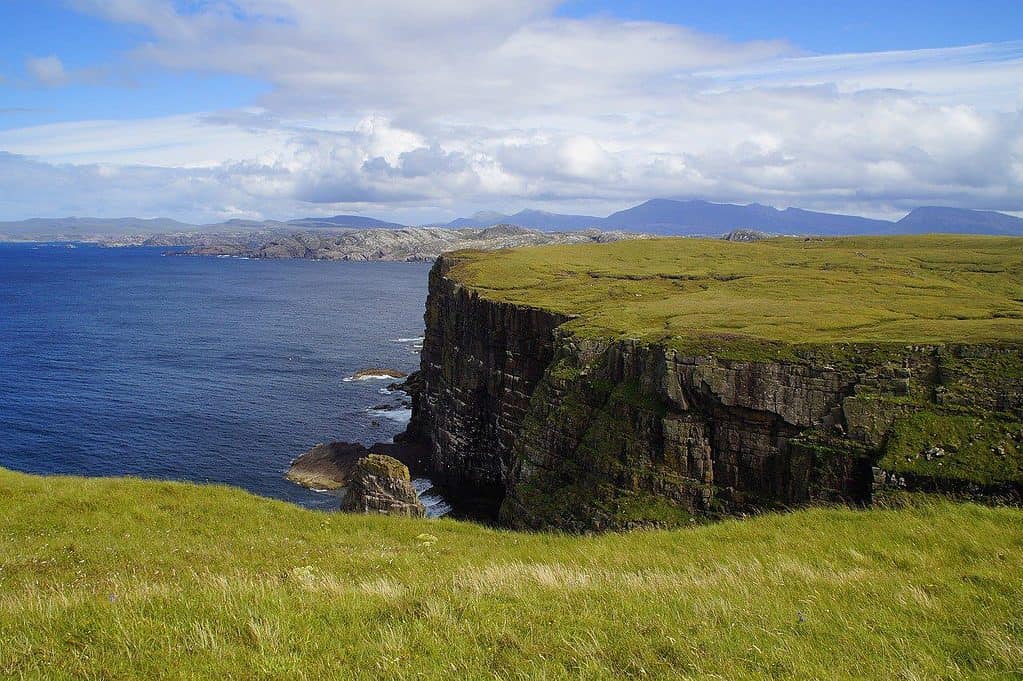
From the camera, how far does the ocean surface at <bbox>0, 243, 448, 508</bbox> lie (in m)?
66.1

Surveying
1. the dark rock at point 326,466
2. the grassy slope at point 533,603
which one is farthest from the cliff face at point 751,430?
the dark rock at point 326,466

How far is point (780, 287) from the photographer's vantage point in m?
69.7

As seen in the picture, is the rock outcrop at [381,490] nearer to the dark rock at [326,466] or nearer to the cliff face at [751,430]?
the cliff face at [751,430]

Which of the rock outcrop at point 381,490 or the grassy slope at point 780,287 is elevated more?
the grassy slope at point 780,287

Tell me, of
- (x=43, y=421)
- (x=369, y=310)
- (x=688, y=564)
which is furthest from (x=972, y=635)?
(x=369, y=310)

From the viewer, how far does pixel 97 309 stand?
16450 centimetres

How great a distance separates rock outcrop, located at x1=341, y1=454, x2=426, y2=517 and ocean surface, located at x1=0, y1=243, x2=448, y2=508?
2157 centimetres

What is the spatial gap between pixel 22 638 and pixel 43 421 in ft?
265

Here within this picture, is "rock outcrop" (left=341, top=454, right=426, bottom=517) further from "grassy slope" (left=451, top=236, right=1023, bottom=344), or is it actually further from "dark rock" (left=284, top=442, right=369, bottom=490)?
"dark rock" (left=284, top=442, right=369, bottom=490)

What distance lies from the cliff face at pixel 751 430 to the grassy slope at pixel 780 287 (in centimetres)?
307

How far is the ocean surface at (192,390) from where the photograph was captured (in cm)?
6606

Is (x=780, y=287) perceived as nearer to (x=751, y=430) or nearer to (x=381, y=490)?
(x=751, y=430)

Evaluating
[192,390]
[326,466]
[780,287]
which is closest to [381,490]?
[326,466]

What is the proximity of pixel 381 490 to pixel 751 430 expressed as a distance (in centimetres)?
2180
